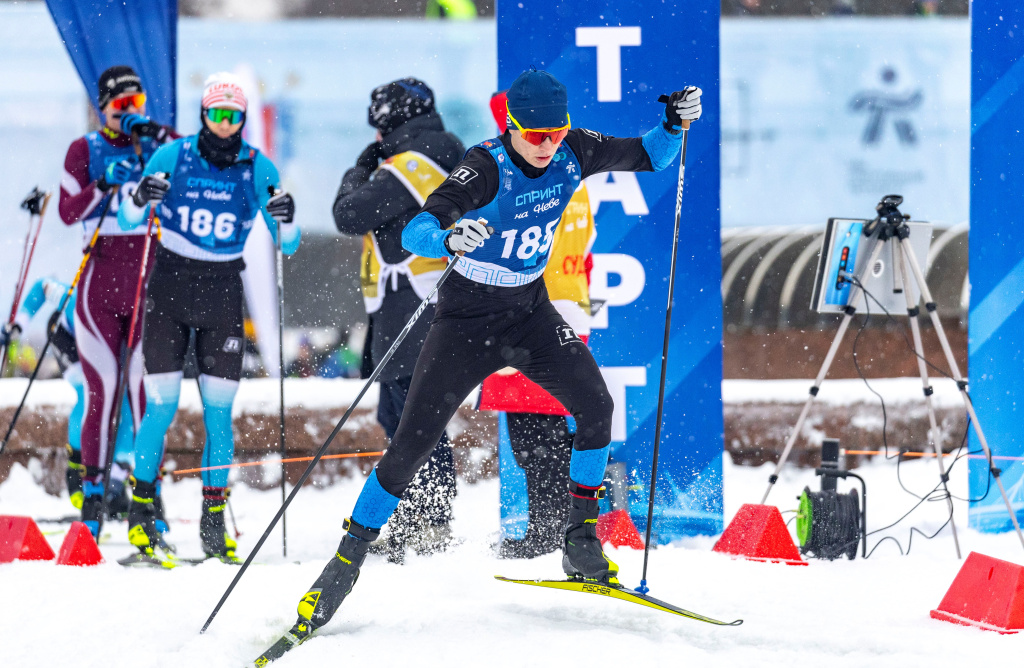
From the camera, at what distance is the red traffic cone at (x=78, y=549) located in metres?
3.95

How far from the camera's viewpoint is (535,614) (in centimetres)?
319

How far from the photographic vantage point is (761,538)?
13.3 feet

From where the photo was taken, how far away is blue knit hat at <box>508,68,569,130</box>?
9.82ft

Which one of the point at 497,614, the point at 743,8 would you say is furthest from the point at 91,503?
the point at 743,8

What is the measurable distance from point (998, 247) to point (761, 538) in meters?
2.03

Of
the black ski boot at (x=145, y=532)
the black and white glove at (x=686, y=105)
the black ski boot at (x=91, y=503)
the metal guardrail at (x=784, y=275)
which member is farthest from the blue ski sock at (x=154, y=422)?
the metal guardrail at (x=784, y=275)

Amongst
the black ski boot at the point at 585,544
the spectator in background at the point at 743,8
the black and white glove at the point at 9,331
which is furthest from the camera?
the spectator in background at the point at 743,8

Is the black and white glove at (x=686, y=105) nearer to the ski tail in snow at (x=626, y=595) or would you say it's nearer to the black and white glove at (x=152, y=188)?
the ski tail in snow at (x=626, y=595)

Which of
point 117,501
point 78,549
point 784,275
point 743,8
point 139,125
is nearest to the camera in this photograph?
point 78,549

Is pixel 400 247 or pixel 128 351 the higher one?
pixel 400 247

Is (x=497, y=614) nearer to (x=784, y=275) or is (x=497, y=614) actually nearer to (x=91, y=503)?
(x=91, y=503)

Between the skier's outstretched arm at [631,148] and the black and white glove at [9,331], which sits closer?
the skier's outstretched arm at [631,148]

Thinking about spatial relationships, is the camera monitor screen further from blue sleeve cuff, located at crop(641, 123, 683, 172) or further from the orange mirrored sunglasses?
the orange mirrored sunglasses

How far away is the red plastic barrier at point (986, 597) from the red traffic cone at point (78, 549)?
3384 millimetres
